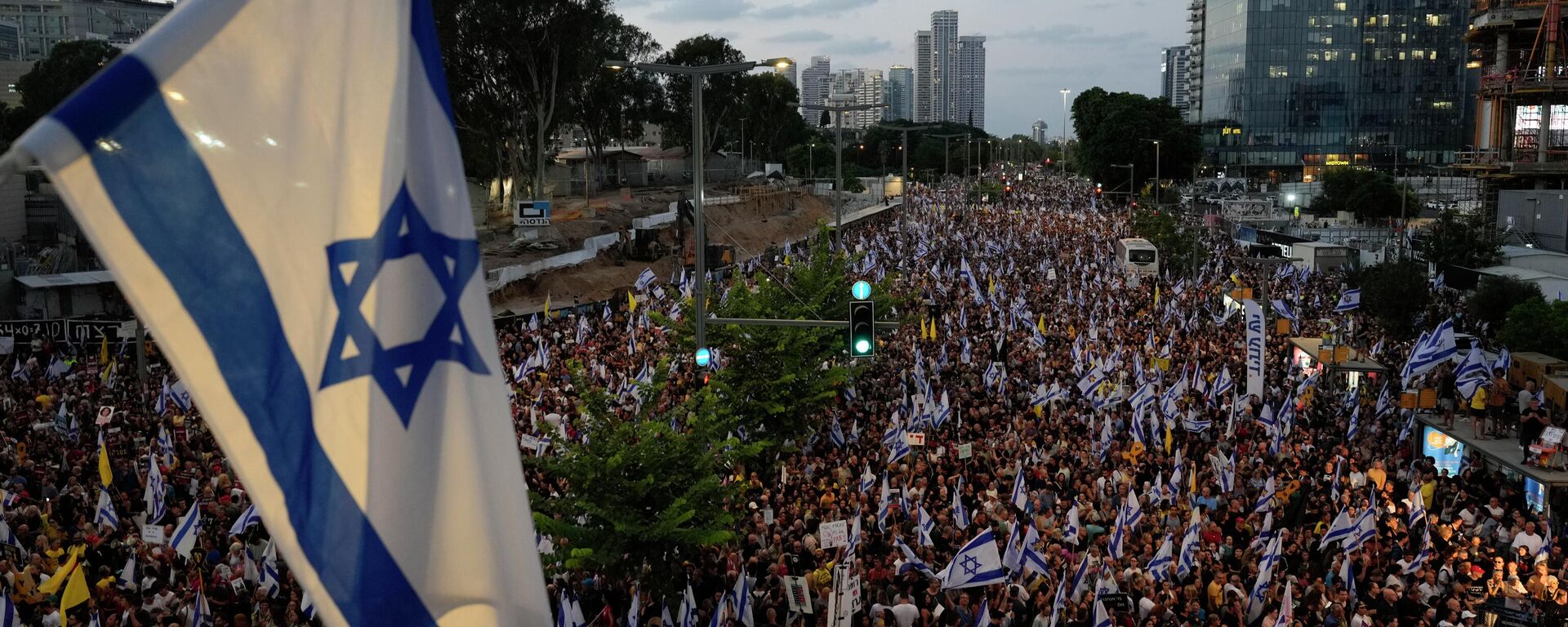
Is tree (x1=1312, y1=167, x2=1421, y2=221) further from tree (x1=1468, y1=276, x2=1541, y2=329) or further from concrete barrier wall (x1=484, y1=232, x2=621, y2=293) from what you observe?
concrete barrier wall (x1=484, y1=232, x2=621, y2=293)

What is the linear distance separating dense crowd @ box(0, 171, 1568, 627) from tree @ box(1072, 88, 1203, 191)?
78.2m

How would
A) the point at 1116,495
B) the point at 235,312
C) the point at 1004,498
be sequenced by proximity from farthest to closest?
the point at 1116,495 < the point at 1004,498 < the point at 235,312

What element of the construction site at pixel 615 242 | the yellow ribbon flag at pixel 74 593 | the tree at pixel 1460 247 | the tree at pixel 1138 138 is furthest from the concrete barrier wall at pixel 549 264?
the tree at pixel 1138 138

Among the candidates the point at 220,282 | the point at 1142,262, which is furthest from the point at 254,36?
the point at 1142,262

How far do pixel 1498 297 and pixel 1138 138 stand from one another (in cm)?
7453

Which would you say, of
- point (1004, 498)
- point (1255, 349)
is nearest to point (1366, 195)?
point (1255, 349)

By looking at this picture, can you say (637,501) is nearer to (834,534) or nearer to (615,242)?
(834,534)

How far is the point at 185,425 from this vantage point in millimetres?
21703

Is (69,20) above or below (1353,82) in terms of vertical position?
above

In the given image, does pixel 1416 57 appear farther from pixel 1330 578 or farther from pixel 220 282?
pixel 220 282

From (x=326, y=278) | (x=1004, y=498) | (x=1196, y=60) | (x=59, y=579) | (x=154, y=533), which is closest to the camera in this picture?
(x=326, y=278)

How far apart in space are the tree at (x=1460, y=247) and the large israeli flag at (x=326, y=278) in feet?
143

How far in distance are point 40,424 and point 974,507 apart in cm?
1617

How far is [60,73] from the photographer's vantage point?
64.7 meters
